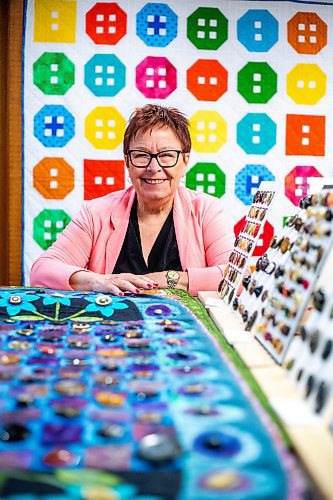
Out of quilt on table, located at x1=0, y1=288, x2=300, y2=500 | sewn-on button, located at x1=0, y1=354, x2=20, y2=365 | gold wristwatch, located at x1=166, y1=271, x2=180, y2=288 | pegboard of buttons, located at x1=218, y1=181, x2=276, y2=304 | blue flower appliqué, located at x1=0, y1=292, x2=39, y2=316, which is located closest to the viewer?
quilt on table, located at x1=0, y1=288, x2=300, y2=500

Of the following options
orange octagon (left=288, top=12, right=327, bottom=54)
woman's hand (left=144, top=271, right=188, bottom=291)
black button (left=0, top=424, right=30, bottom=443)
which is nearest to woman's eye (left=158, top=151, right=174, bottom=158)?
woman's hand (left=144, top=271, right=188, bottom=291)

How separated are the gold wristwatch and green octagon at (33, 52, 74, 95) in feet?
4.39

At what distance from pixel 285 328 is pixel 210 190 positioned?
6.41ft

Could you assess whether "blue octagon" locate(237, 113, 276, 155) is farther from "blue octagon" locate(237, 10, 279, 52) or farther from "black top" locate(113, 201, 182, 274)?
"black top" locate(113, 201, 182, 274)

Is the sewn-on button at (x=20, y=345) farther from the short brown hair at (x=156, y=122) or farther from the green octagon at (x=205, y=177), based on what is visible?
the green octagon at (x=205, y=177)

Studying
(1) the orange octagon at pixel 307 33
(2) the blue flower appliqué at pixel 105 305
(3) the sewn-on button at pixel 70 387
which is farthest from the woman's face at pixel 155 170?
(3) the sewn-on button at pixel 70 387

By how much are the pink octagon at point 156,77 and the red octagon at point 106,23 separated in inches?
7.3

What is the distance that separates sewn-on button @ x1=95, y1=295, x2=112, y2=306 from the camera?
4.83 ft

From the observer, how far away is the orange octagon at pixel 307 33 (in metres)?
2.95

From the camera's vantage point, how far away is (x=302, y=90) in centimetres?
299

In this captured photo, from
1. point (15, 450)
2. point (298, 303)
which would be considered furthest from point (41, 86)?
point (15, 450)

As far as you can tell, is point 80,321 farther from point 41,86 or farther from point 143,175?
point 41,86

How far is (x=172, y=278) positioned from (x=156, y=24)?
59.5 inches

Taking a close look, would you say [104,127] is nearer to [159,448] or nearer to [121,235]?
[121,235]
